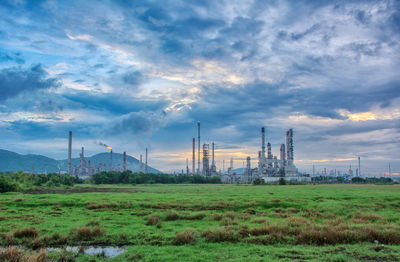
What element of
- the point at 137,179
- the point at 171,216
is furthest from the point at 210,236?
the point at 137,179

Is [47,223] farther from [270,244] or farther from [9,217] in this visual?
[270,244]

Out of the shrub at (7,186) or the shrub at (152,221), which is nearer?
the shrub at (152,221)

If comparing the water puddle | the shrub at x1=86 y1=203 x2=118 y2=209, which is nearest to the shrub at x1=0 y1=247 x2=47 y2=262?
the water puddle

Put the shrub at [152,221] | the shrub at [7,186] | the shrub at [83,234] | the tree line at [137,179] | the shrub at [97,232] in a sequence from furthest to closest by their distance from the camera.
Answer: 1. the tree line at [137,179]
2. the shrub at [7,186]
3. the shrub at [152,221]
4. the shrub at [97,232]
5. the shrub at [83,234]

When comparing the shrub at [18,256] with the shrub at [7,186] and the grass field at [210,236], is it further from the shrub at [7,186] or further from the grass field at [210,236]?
the shrub at [7,186]

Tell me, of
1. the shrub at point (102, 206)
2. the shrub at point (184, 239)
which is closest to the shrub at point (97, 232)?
the shrub at point (184, 239)

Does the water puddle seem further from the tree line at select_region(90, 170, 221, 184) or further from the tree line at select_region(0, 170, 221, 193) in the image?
the tree line at select_region(90, 170, 221, 184)

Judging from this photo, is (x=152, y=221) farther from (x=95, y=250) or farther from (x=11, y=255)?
(x=11, y=255)

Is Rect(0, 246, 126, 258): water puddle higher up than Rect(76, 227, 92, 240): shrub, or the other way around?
Rect(76, 227, 92, 240): shrub

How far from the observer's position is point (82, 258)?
15414mm

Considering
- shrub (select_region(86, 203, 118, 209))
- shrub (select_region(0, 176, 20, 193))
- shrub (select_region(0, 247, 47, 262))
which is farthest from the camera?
shrub (select_region(0, 176, 20, 193))

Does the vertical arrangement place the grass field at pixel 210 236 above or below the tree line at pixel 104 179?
above

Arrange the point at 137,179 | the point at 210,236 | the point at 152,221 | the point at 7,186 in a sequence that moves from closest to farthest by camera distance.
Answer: the point at 210,236 < the point at 152,221 < the point at 7,186 < the point at 137,179

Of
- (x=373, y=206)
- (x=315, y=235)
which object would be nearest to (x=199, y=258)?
(x=315, y=235)
